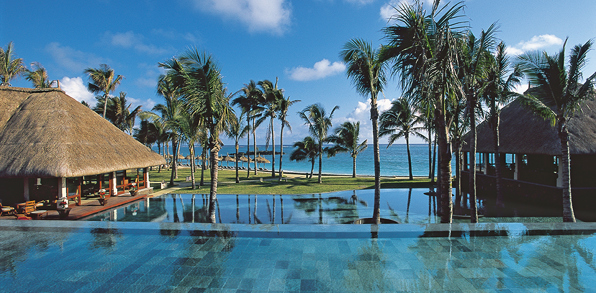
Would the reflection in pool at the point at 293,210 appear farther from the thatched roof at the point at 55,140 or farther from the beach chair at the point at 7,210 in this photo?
the beach chair at the point at 7,210

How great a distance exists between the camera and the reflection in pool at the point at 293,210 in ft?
29.0

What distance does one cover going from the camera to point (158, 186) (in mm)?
18234

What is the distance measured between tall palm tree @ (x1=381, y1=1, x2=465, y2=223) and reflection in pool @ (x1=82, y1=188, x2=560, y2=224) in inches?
144

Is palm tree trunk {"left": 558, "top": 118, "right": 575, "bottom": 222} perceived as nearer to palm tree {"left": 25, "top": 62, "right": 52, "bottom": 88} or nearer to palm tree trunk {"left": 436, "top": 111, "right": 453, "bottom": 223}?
palm tree trunk {"left": 436, "top": 111, "right": 453, "bottom": 223}

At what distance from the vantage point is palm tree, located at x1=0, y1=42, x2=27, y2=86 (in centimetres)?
1881

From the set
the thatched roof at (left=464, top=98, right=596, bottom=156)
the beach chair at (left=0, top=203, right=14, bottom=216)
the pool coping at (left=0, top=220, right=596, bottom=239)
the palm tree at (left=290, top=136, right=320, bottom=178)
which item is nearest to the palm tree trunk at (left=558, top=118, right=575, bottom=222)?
the thatched roof at (left=464, top=98, right=596, bottom=156)

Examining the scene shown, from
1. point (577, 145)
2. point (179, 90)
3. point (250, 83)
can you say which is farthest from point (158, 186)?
point (577, 145)

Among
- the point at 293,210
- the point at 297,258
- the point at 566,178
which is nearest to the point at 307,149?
the point at 293,210

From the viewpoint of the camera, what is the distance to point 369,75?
7289 mm

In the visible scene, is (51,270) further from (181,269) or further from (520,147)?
(520,147)

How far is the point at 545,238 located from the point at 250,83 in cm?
2299

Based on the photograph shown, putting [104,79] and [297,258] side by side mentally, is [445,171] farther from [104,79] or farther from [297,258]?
[104,79]

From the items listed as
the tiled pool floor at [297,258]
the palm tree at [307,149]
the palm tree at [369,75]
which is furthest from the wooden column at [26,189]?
the palm tree at [307,149]

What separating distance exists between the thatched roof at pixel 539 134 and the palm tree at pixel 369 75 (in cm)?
655
